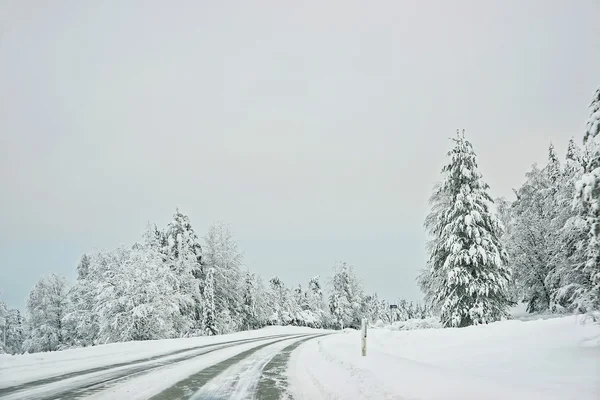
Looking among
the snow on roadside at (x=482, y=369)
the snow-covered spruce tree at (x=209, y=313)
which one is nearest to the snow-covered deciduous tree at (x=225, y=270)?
the snow-covered spruce tree at (x=209, y=313)

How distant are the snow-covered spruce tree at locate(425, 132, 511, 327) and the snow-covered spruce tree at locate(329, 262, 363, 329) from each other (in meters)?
43.4

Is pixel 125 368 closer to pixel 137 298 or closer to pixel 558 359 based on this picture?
pixel 558 359

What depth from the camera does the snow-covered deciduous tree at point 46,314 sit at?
39281mm

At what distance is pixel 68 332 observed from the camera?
40531mm

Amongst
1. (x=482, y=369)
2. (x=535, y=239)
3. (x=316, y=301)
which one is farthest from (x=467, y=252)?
(x=316, y=301)

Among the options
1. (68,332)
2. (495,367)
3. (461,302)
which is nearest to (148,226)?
(68,332)

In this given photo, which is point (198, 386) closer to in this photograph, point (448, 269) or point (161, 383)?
point (161, 383)

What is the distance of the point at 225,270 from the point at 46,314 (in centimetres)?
1944

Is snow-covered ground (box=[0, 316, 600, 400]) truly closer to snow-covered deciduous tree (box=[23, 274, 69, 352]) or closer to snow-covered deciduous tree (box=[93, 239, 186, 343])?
snow-covered deciduous tree (box=[93, 239, 186, 343])

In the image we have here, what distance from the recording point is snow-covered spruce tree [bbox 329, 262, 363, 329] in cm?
6378

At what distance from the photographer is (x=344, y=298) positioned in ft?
212

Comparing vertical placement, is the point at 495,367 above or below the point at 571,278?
below

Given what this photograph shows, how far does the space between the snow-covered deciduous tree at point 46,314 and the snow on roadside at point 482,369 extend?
39483mm

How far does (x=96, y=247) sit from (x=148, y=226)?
4913 millimetres
